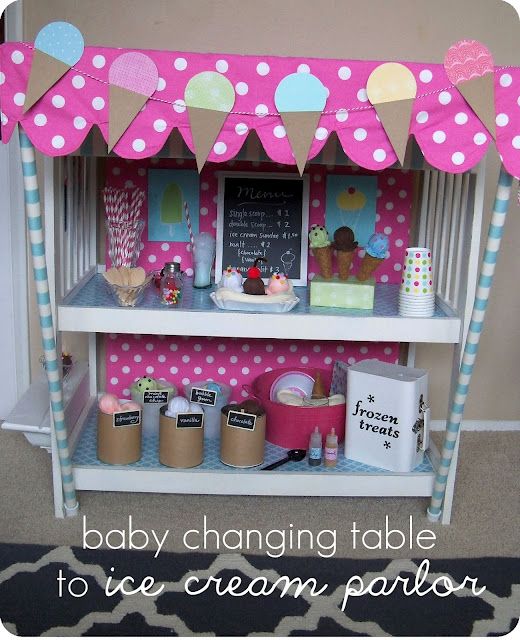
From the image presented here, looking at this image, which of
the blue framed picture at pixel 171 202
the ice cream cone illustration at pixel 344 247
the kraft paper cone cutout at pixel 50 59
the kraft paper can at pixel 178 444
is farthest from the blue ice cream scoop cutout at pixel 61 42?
the kraft paper can at pixel 178 444

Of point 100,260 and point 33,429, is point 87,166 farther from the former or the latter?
point 33,429

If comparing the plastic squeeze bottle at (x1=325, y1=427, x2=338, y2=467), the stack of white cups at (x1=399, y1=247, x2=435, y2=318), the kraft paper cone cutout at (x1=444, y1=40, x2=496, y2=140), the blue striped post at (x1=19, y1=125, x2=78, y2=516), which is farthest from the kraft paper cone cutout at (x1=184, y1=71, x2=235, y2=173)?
the plastic squeeze bottle at (x1=325, y1=427, x2=338, y2=467)

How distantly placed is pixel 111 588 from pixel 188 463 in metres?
0.43

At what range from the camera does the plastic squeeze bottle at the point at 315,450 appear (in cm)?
203

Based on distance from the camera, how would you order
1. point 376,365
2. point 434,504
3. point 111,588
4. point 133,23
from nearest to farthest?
point 111,588 < point 434,504 < point 376,365 < point 133,23

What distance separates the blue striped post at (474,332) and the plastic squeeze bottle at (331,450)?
27cm

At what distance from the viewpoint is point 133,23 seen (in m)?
2.25

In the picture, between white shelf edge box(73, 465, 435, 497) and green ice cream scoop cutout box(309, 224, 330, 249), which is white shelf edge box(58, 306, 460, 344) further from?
white shelf edge box(73, 465, 435, 497)

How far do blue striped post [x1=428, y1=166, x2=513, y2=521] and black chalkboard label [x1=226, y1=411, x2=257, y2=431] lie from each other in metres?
0.50

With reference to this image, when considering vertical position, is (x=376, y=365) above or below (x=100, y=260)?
below

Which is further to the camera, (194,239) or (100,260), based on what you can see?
(100,260)

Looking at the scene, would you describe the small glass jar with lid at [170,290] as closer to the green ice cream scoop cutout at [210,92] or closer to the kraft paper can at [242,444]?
the kraft paper can at [242,444]

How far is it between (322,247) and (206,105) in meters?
0.57


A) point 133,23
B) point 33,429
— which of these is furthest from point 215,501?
point 133,23
